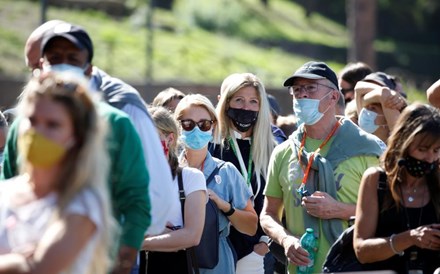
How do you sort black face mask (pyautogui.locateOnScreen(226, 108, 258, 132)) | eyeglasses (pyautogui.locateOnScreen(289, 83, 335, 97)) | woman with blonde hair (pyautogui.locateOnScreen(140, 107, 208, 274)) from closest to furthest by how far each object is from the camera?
1. woman with blonde hair (pyautogui.locateOnScreen(140, 107, 208, 274))
2. eyeglasses (pyautogui.locateOnScreen(289, 83, 335, 97))
3. black face mask (pyautogui.locateOnScreen(226, 108, 258, 132))

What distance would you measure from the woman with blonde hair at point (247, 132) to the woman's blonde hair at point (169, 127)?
1293mm

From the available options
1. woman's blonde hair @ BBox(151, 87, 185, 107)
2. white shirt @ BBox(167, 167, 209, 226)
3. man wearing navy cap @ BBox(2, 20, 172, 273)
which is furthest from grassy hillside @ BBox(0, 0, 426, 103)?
man wearing navy cap @ BBox(2, 20, 172, 273)

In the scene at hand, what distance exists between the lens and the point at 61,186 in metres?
4.55

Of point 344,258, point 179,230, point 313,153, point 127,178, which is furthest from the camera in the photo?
point 313,153

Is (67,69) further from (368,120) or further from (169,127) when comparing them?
(368,120)

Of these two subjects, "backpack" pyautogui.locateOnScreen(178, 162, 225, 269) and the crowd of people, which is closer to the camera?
the crowd of people

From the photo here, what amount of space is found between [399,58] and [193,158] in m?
50.6

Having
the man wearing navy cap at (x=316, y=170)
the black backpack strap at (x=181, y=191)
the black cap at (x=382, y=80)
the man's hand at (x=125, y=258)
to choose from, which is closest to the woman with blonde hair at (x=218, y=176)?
the man wearing navy cap at (x=316, y=170)

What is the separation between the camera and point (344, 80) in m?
11.2

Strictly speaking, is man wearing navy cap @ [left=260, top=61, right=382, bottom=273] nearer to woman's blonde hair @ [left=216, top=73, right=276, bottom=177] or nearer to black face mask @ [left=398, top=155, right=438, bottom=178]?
woman's blonde hair @ [left=216, top=73, right=276, bottom=177]

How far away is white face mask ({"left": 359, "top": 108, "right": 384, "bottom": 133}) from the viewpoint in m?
9.30

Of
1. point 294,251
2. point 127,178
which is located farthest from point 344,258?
point 127,178

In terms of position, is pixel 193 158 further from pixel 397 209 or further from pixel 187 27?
pixel 187 27

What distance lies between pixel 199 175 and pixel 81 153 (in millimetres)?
2953
